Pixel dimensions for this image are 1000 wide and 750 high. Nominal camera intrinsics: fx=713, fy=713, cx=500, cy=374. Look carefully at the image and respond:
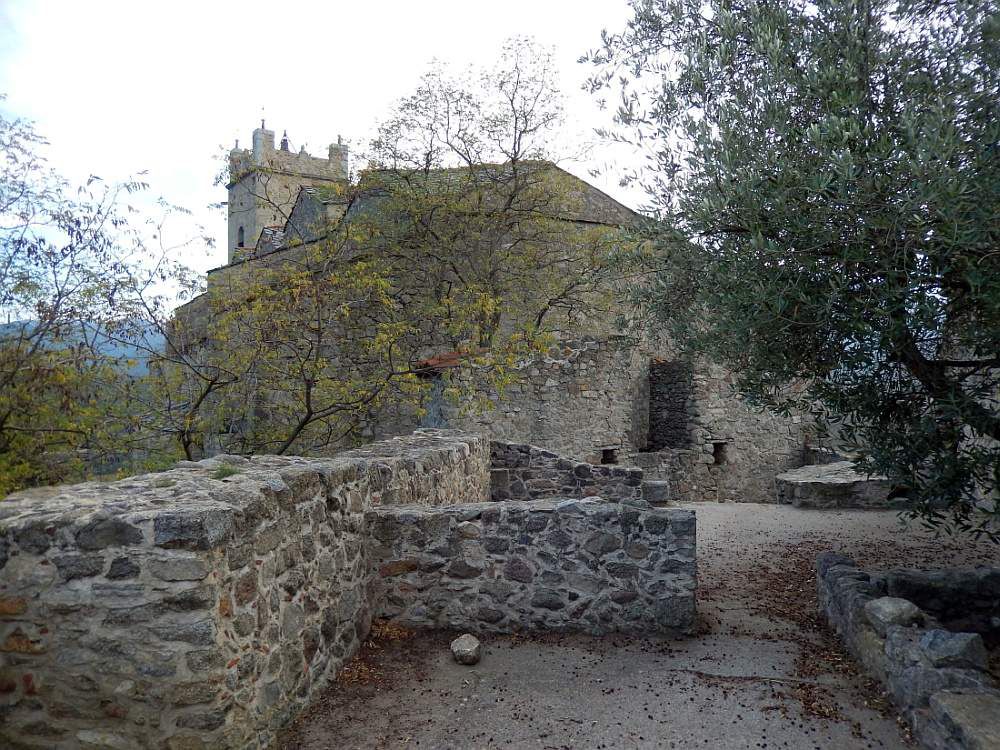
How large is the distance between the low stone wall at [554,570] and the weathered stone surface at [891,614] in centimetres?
129

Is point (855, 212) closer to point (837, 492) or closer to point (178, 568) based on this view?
point (178, 568)

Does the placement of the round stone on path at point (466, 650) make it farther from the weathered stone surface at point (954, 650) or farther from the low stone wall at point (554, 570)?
the weathered stone surface at point (954, 650)

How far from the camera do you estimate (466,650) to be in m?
5.22

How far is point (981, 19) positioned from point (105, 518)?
6.15 m

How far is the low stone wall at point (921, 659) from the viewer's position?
361cm

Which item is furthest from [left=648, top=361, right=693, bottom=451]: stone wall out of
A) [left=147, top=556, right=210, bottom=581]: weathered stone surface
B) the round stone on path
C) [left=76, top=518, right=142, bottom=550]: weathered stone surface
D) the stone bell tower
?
the stone bell tower

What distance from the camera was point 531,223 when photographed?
1691 centimetres

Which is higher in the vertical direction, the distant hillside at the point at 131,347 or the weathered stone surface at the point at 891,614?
the distant hillside at the point at 131,347

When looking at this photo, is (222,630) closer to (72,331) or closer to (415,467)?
(415,467)

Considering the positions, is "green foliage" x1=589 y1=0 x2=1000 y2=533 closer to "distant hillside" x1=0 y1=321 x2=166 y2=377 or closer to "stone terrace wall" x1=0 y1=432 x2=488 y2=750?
"stone terrace wall" x1=0 y1=432 x2=488 y2=750

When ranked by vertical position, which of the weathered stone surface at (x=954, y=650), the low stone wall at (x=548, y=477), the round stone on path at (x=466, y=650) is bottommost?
the round stone on path at (x=466, y=650)

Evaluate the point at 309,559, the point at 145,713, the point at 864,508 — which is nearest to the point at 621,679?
the point at 309,559

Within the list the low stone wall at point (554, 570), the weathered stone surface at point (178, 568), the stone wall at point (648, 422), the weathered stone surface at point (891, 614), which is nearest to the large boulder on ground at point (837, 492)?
the stone wall at point (648, 422)

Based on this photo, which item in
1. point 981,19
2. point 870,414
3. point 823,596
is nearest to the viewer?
point 981,19
